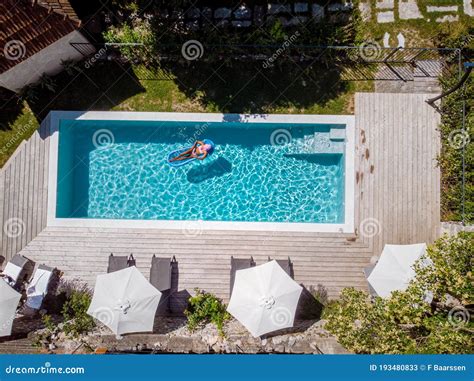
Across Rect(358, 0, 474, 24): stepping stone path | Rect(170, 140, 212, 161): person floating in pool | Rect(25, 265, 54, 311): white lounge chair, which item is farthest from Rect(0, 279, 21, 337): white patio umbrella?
Rect(358, 0, 474, 24): stepping stone path

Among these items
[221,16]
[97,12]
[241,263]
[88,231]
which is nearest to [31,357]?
[88,231]

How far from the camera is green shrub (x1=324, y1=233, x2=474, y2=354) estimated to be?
1048 cm

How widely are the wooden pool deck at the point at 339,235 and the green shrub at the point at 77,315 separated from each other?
661 mm

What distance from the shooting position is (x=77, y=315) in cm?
1340

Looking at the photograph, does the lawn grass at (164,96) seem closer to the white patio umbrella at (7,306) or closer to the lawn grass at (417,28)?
the lawn grass at (417,28)

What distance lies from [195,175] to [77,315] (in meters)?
6.26

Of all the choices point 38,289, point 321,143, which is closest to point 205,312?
point 38,289

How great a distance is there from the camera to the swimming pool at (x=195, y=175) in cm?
1434

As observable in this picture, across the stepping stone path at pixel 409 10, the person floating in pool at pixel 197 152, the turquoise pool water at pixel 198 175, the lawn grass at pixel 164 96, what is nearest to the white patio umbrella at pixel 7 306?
the turquoise pool water at pixel 198 175

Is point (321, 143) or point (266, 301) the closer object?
point (266, 301)

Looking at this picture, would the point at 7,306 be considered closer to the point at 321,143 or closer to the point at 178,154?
the point at 178,154

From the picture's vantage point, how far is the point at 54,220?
14039mm

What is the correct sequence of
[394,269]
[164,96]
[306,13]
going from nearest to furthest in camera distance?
1. [394,269]
2. [306,13]
3. [164,96]

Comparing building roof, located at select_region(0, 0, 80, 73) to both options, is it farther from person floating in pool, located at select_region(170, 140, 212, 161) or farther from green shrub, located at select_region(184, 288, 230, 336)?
green shrub, located at select_region(184, 288, 230, 336)
